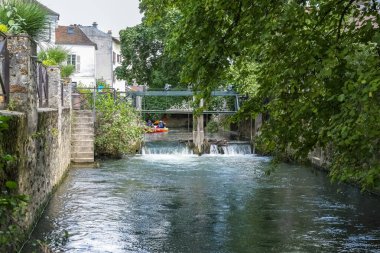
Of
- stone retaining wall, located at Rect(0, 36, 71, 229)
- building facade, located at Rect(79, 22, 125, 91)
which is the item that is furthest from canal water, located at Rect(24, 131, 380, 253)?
building facade, located at Rect(79, 22, 125, 91)

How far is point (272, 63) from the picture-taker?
26.0ft

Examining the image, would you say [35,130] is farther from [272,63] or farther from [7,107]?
[272,63]

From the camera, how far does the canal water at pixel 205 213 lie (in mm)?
10320

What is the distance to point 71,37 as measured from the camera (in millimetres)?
53375

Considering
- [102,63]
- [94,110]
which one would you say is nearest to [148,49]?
[102,63]

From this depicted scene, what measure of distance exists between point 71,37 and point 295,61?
4806 cm

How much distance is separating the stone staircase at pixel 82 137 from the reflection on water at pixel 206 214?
1729mm

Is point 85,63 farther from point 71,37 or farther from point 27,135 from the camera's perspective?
point 27,135

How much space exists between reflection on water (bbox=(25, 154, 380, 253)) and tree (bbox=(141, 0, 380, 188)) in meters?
2.25

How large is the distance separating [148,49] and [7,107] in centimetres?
3680

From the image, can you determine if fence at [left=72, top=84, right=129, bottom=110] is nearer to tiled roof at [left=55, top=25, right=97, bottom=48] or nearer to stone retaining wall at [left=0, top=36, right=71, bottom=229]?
stone retaining wall at [left=0, top=36, right=71, bottom=229]

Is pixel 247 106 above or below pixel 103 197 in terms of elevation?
above

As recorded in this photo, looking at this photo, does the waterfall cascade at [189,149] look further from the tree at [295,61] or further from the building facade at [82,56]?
the building facade at [82,56]

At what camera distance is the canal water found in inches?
406
